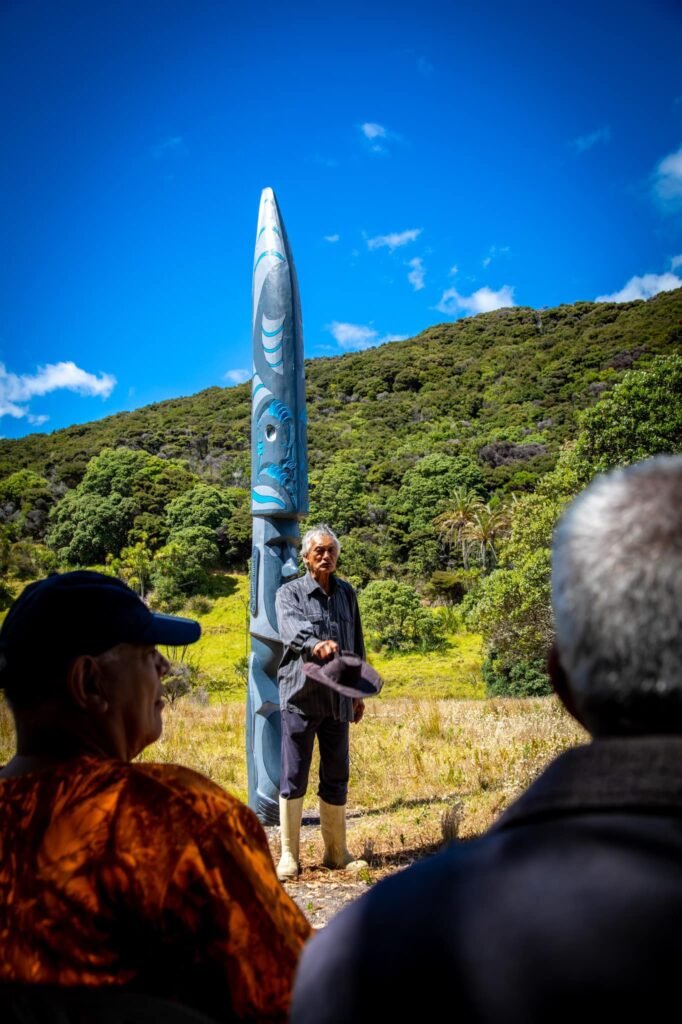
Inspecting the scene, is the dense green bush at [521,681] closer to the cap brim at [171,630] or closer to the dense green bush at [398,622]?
the dense green bush at [398,622]

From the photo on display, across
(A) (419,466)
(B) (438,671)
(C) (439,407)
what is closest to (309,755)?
(B) (438,671)

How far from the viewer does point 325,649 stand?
422 cm

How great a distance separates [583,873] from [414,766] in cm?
704

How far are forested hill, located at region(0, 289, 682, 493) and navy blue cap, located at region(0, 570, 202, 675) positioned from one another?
137 feet

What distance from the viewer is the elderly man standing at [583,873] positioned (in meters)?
0.69

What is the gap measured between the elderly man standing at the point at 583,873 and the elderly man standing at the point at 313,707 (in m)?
3.54

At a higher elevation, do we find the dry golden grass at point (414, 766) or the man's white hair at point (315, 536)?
the man's white hair at point (315, 536)

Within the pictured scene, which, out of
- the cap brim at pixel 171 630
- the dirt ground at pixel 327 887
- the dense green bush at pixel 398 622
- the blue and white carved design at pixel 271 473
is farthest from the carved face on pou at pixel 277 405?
the dense green bush at pixel 398 622

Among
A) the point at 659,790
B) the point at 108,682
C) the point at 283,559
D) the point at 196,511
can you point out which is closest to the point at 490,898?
the point at 659,790

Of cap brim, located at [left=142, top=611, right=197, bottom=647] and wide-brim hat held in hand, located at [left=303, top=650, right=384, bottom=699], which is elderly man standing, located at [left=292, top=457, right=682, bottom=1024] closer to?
cap brim, located at [left=142, top=611, right=197, bottom=647]

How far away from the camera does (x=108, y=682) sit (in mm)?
1553

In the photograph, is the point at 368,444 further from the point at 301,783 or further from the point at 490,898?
the point at 490,898

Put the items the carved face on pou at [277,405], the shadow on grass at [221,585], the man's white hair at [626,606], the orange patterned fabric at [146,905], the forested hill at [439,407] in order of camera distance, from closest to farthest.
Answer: the man's white hair at [626,606] < the orange patterned fabric at [146,905] < the carved face on pou at [277,405] < the shadow on grass at [221,585] < the forested hill at [439,407]

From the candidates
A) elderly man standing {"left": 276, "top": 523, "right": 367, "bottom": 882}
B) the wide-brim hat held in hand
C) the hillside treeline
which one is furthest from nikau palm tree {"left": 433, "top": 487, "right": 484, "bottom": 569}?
the wide-brim hat held in hand
